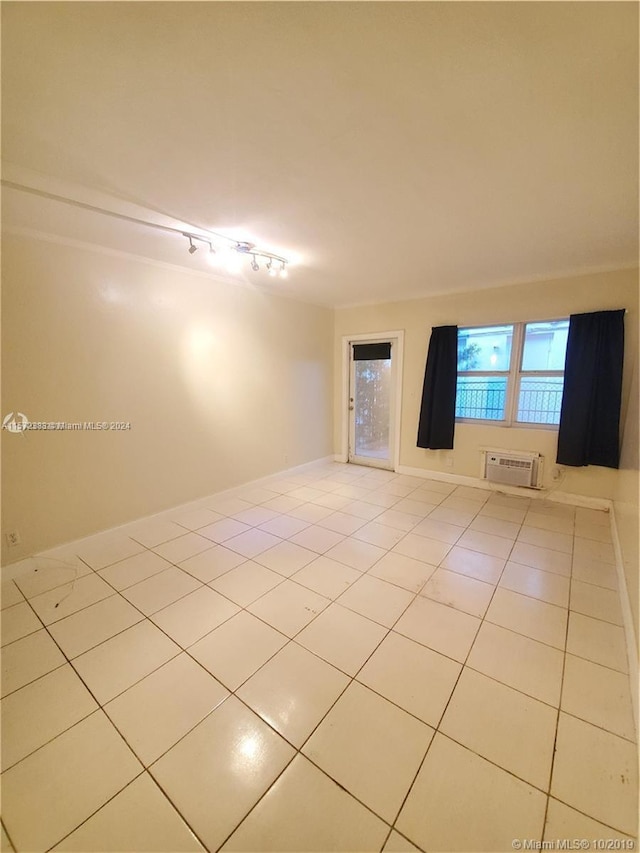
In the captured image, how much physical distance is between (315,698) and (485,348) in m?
3.81

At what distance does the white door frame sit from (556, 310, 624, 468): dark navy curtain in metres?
1.85

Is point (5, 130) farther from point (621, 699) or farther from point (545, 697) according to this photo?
point (621, 699)

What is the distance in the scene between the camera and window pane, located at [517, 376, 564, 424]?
343 centimetres

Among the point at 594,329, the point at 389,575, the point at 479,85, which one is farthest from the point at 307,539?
the point at 594,329

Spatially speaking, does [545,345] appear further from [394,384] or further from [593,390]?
[394,384]

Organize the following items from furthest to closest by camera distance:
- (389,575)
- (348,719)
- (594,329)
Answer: (594,329) → (389,575) → (348,719)

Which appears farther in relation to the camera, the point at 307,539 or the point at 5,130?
the point at 307,539

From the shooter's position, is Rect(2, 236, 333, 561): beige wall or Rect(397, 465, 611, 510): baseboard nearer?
Rect(2, 236, 333, 561): beige wall

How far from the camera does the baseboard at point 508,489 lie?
3.31 metres

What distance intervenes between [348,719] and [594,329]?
3745 mm

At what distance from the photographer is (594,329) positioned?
3029 millimetres

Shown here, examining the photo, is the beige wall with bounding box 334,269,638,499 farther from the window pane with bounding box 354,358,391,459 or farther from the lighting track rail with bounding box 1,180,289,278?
the lighting track rail with bounding box 1,180,289,278

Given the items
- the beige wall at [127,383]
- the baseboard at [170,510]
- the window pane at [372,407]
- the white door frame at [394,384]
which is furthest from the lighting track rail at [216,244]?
the baseboard at [170,510]

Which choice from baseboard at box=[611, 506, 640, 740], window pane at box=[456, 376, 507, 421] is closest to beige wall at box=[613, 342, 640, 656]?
baseboard at box=[611, 506, 640, 740]
